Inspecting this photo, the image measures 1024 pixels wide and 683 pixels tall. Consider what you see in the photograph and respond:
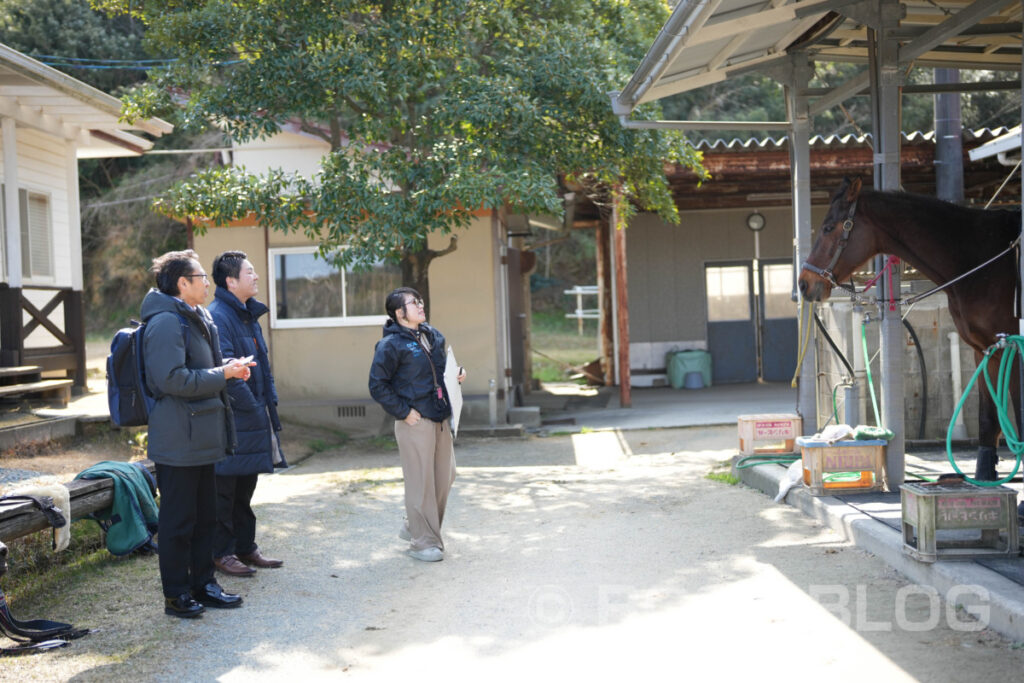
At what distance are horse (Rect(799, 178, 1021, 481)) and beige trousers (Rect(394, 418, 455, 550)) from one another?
243 centimetres

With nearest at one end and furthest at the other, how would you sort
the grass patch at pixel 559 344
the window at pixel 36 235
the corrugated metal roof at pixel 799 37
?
the corrugated metal roof at pixel 799 37 → the window at pixel 36 235 → the grass patch at pixel 559 344

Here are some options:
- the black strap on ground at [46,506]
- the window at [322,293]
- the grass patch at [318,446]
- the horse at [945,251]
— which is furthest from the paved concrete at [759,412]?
the black strap on ground at [46,506]

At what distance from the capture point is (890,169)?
6148 mm

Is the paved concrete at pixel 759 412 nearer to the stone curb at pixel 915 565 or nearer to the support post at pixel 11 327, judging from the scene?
the stone curb at pixel 915 565

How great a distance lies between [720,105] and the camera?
83.0 ft

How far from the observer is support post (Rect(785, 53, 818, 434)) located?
25.2 ft

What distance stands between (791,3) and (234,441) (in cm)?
418

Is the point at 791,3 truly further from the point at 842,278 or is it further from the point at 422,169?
the point at 422,169

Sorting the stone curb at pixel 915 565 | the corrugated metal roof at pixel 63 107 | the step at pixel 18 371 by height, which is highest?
the corrugated metal roof at pixel 63 107

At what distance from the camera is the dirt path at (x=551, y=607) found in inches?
152

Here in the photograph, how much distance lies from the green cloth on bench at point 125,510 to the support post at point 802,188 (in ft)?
16.4

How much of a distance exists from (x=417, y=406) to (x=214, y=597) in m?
1.57

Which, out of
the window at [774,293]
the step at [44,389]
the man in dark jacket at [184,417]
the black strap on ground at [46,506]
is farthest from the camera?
the window at [774,293]

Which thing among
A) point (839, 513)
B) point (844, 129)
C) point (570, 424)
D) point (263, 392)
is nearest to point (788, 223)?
point (570, 424)
